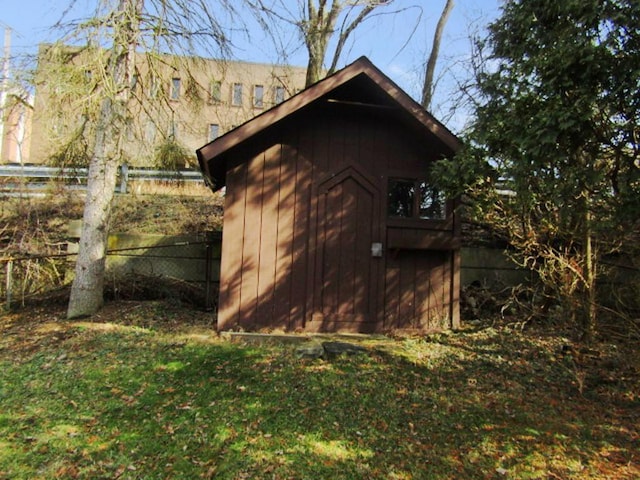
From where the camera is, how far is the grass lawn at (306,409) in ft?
10.4

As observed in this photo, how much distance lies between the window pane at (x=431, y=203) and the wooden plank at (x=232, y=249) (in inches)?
121

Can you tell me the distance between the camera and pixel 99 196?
22.8 feet

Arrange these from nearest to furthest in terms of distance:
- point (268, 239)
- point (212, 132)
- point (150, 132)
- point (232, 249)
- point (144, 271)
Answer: point (232, 249), point (268, 239), point (150, 132), point (144, 271), point (212, 132)

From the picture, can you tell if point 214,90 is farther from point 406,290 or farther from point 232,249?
point 406,290

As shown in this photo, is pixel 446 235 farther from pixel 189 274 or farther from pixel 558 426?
pixel 189 274

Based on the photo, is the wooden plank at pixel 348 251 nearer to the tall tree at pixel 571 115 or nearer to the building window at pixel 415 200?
the building window at pixel 415 200

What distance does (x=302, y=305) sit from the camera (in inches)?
263

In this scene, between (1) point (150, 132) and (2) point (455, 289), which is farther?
(1) point (150, 132)

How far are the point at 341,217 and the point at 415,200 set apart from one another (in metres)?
1.35

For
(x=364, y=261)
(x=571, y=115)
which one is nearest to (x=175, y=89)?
(x=364, y=261)

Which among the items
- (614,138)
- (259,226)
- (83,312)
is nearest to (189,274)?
(83,312)

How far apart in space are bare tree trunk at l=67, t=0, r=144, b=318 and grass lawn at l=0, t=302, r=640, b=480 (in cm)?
82

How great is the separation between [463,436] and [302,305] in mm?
3510

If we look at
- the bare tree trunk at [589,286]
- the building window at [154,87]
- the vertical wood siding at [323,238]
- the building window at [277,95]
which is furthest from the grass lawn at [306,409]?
the building window at [277,95]
